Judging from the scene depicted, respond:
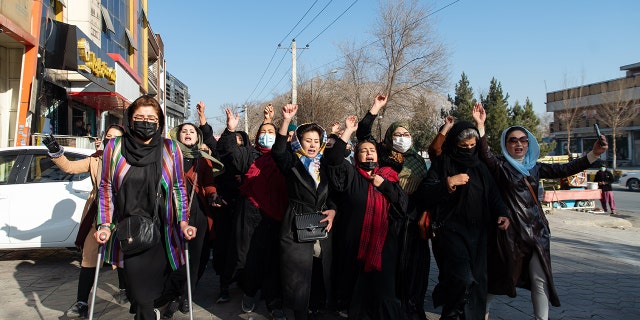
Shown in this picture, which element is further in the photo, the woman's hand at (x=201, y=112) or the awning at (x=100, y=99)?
the awning at (x=100, y=99)

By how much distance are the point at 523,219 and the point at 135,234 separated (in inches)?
116

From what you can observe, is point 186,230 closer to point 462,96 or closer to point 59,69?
point 59,69

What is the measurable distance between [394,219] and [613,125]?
121ft

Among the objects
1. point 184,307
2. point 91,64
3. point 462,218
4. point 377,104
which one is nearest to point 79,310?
point 184,307

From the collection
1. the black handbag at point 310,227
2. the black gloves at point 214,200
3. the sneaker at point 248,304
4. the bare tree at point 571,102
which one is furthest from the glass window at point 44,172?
the bare tree at point 571,102

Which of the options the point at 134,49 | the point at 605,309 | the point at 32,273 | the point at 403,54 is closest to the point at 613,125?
the point at 403,54

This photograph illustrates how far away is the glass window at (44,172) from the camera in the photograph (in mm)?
6246

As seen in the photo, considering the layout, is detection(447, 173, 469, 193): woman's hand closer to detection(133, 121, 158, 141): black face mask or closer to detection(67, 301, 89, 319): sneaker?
detection(133, 121, 158, 141): black face mask

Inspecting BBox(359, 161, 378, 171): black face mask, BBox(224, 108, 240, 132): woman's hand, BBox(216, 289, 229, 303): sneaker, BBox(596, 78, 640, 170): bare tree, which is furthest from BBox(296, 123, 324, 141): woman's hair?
BBox(596, 78, 640, 170): bare tree

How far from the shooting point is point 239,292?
209 inches

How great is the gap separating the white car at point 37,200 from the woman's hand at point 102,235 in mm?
3446

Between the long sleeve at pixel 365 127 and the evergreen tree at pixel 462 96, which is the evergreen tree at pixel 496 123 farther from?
the long sleeve at pixel 365 127

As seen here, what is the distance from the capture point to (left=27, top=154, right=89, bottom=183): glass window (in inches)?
246

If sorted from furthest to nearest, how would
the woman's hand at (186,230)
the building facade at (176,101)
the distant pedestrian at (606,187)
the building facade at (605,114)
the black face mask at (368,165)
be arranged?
the building facade at (176,101) → the building facade at (605,114) → the distant pedestrian at (606,187) → the black face mask at (368,165) → the woman's hand at (186,230)
